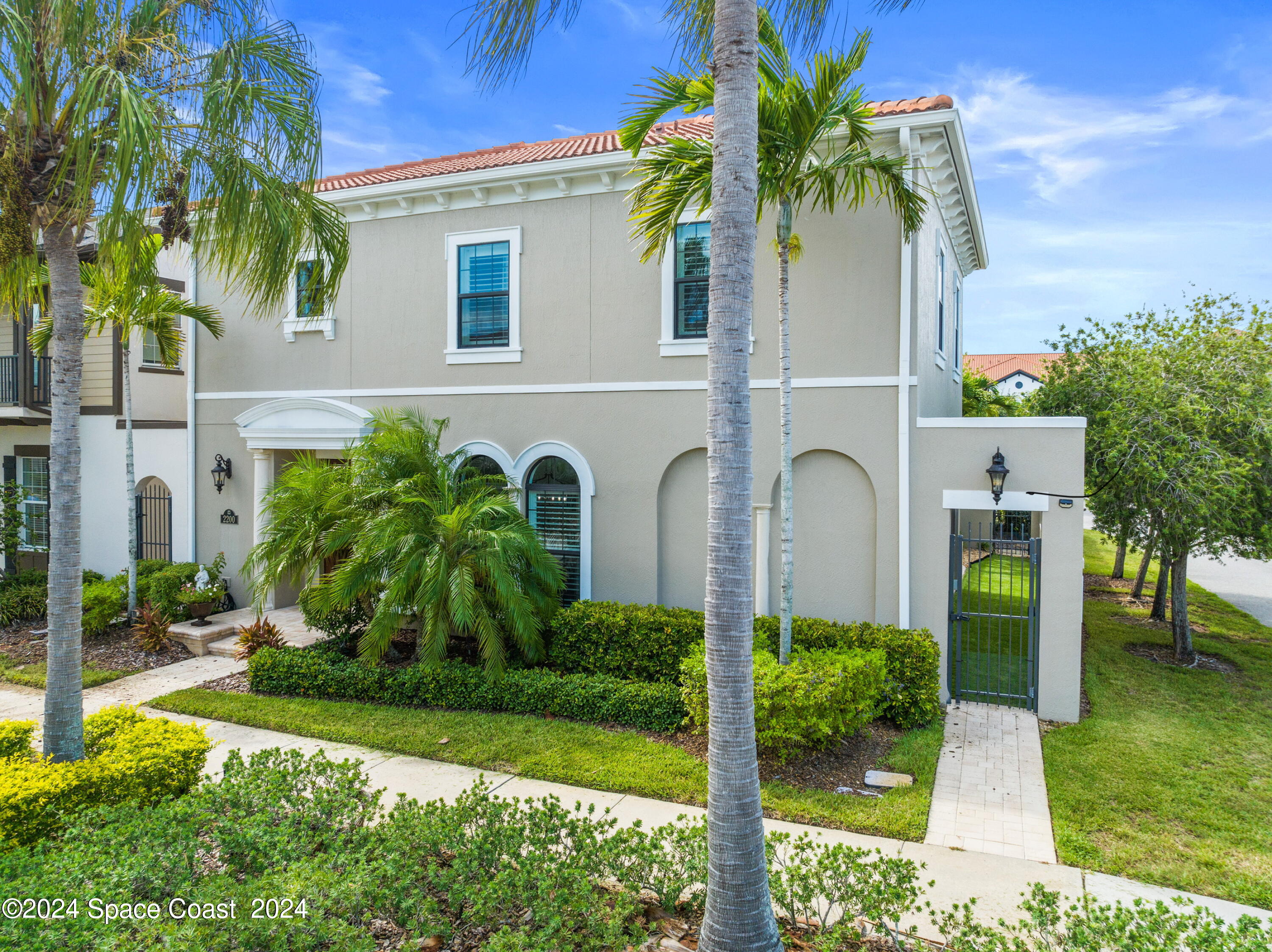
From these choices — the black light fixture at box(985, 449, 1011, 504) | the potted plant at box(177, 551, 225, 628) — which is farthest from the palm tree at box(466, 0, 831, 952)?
the potted plant at box(177, 551, 225, 628)

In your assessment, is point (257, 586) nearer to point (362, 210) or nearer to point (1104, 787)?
point (362, 210)

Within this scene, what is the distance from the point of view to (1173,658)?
1162cm

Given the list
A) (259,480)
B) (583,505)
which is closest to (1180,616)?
(583,505)

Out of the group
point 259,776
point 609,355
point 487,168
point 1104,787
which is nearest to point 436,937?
point 259,776

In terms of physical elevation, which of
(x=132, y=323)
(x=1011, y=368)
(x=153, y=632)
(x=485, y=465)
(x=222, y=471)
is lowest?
(x=153, y=632)

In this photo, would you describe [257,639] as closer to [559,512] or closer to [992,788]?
[559,512]

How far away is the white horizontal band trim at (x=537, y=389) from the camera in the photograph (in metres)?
9.46

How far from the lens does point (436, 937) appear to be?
4254 mm

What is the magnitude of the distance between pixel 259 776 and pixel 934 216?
1076 cm

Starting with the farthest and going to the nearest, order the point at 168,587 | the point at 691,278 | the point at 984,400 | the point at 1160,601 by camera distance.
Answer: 1. the point at 984,400
2. the point at 1160,601
3. the point at 168,587
4. the point at 691,278

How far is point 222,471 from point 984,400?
808 inches

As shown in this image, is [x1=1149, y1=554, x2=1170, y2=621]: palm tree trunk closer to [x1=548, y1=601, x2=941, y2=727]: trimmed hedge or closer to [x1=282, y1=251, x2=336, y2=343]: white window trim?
[x1=548, y1=601, x2=941, y2=727]: trimmed hedge

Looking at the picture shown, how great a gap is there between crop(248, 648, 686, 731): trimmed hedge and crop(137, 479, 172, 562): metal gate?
19.2 ft

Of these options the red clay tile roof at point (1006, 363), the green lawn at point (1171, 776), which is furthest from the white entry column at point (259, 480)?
the red clay tile roof at point (1006, 363)
